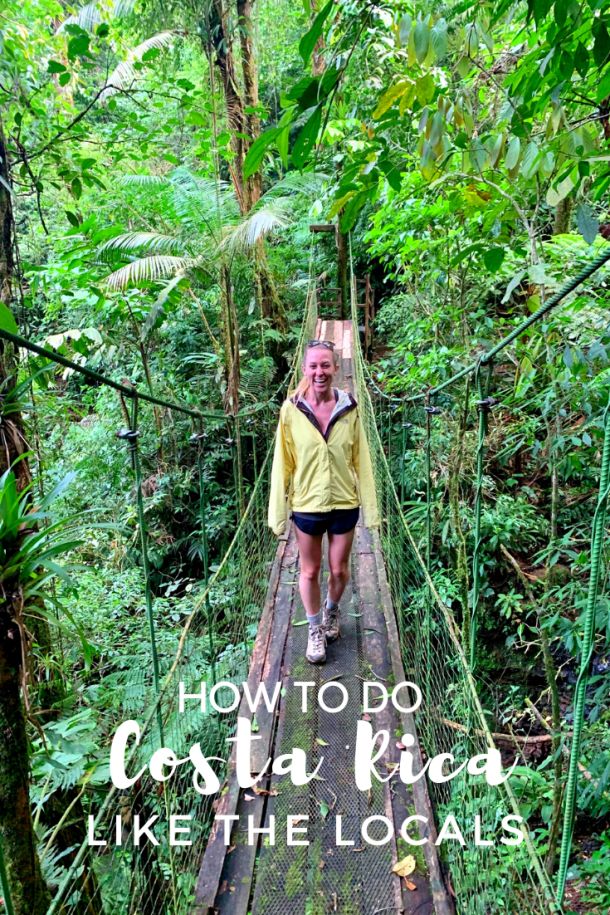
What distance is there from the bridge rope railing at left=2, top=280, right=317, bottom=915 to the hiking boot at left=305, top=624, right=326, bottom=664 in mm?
250

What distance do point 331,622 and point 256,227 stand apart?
1928 mm

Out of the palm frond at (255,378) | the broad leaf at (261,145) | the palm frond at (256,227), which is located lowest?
the palm frond at (255,378)

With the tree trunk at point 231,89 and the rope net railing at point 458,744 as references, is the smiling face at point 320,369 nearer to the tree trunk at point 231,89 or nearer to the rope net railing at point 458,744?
the rope net railing at point 458,744

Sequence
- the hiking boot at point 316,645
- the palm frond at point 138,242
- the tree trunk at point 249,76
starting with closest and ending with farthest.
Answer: the hiking boot at point 316,645 < the palm frond at point 138,242 < the tree trunk at point 249,76

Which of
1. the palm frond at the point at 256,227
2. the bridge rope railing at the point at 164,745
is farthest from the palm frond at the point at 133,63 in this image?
the bridge rope railing at the point at 164,745

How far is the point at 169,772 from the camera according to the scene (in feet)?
5.86

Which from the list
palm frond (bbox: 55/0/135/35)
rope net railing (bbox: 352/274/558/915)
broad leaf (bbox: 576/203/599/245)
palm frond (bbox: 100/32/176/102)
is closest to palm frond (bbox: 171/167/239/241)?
palm frond (bbox: 100/32/176/102)

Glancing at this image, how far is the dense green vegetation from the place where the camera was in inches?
34.6

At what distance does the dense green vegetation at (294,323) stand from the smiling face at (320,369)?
1.45ft

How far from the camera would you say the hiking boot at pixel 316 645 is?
74.6 inches

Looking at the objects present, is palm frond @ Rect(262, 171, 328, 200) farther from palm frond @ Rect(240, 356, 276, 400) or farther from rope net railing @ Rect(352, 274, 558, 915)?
palm frond @ Rect(240, 356, 276, 400)

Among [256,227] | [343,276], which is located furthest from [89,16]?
[343,276]

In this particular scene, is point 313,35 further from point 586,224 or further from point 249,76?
point 249,76

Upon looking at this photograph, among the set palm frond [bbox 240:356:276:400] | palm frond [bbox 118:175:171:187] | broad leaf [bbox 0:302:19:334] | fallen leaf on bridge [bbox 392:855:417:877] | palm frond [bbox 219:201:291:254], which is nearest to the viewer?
broad leaf [bbox 0:302:19:334]
